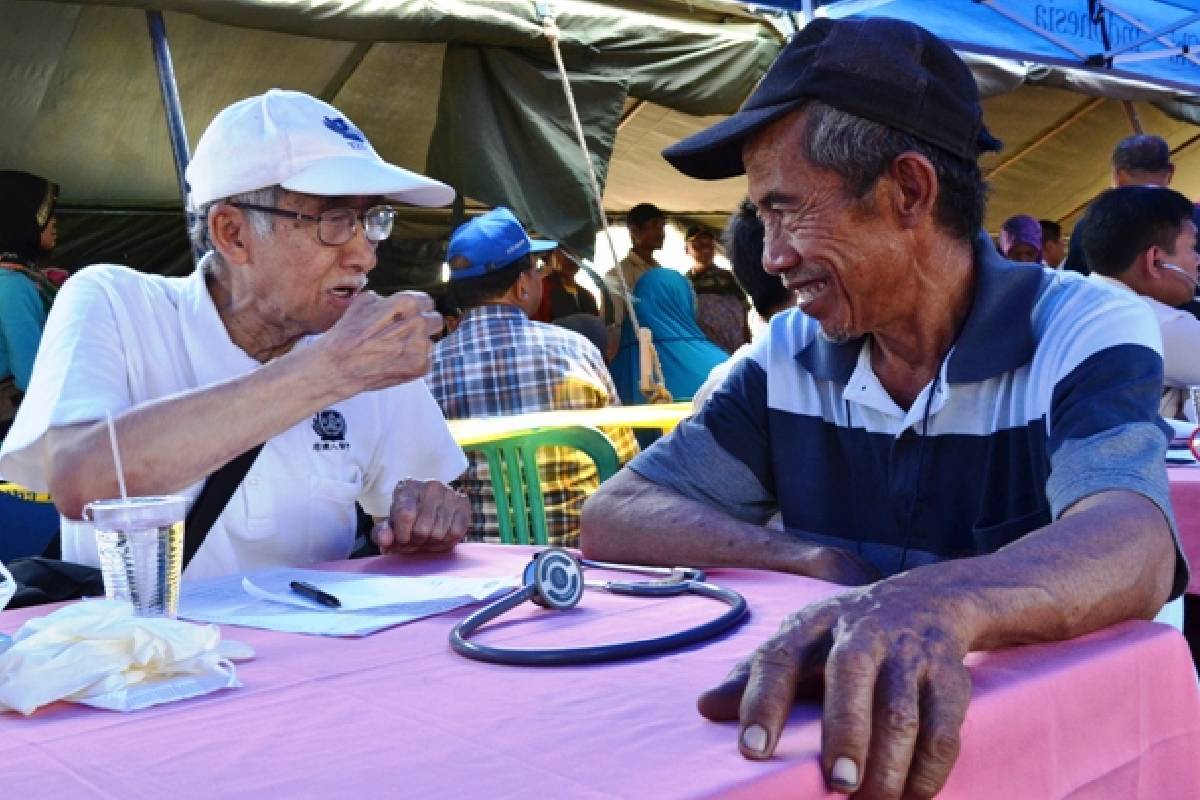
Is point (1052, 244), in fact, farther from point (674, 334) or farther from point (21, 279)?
point (21, 279)

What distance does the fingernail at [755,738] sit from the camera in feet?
2.95

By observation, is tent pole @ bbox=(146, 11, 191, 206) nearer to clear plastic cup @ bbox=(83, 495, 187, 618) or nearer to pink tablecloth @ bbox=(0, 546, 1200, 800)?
clear plastic cup @ bbox=(83, 495, 187, 618)

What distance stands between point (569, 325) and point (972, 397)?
4799 millimetres

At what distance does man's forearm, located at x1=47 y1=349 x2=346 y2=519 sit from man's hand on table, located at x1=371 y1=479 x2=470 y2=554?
0.21m

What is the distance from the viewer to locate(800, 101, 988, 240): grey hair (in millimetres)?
1816

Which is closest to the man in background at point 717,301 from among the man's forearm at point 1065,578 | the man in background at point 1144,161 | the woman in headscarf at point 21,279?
the man in background at point 1144,161

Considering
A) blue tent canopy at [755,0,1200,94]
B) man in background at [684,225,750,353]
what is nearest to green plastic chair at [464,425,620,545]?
blue tent canopy at [755,0,1200,94]

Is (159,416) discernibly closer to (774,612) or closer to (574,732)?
(774,612)

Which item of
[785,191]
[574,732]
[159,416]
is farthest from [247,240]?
[574,732]

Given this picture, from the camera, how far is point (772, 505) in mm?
2133

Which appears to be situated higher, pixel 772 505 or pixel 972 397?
pixel 972 397

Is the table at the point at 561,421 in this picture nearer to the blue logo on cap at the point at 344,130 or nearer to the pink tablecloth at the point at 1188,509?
the blue logo on cap at the point at 344,130

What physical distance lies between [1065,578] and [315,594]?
0.87 metres

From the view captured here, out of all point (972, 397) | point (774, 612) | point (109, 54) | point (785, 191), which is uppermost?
point (109, 54)
